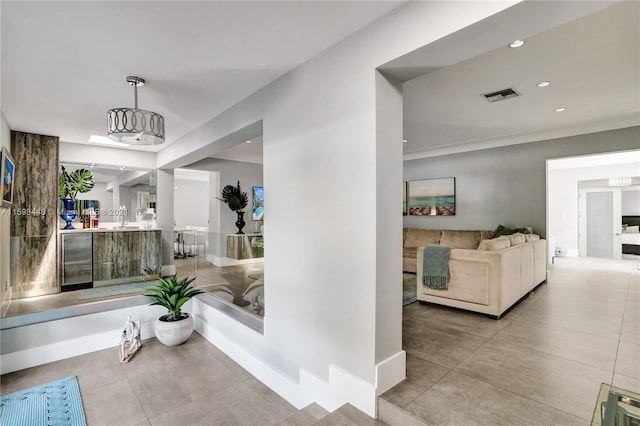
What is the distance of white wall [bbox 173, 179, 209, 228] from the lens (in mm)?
10578

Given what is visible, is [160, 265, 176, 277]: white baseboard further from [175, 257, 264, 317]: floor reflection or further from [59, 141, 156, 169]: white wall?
[59, 141, 156, 169]: white wall

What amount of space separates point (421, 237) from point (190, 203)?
809 centimetres

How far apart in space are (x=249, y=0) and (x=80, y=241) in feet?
14.3

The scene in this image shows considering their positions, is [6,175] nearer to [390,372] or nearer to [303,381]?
[303,381]

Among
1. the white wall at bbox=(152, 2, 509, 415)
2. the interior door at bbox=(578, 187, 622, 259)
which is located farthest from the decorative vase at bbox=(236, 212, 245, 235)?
the interior door at bbox=(578, 187, 622, 259)

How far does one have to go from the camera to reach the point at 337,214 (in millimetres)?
2172

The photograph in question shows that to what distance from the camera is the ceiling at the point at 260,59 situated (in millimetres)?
1830

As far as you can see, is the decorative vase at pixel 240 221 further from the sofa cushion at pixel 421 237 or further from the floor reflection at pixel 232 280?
the sofa cushion at pixel 421 237

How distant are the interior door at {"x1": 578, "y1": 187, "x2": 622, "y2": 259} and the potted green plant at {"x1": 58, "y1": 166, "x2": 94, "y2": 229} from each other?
470 inches

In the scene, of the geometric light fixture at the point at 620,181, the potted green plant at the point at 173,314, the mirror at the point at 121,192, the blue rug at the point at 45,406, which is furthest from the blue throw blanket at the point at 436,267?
the geometric light fixture at the point at 620,181

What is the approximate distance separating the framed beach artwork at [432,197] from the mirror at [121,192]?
581cm

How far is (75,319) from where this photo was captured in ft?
11.2

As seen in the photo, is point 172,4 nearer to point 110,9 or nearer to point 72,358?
point 110,9

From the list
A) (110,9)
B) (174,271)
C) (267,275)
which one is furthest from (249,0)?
(174,271)
